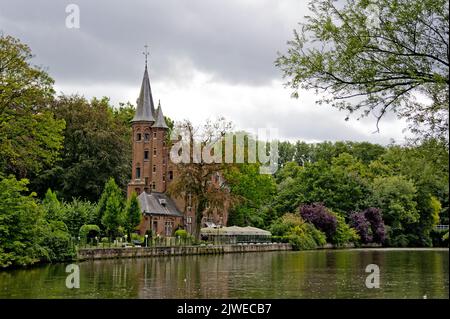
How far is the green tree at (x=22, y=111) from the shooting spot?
3541cm

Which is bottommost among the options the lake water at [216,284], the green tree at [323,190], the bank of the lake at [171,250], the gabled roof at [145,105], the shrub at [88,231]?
the bank of the lake at [171,250]

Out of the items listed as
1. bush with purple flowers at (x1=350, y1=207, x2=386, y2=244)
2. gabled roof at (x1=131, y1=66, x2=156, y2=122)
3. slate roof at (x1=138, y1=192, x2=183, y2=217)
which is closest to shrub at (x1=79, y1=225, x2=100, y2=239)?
slate roof at (x1=138, y1=192, x2=183, y2=217)

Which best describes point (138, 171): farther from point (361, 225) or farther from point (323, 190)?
point (361, 225)

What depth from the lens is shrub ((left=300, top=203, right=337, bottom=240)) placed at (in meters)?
69.0

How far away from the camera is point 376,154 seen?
99500mm

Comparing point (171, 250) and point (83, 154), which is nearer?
point (171, 250)

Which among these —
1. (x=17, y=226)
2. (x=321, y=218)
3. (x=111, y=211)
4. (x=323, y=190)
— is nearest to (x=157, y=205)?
(x=111, y=211)

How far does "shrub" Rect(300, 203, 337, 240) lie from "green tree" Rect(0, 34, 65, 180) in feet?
120

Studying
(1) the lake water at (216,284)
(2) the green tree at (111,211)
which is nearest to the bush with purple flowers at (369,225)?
(2) the green tree at (111,211)

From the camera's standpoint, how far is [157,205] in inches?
2484

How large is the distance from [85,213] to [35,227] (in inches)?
553

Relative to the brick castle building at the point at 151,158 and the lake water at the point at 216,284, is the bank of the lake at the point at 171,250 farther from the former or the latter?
the brick castle building at the point at 151,158

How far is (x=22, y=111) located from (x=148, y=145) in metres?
31.8
